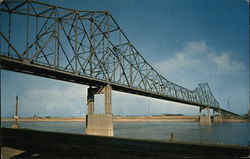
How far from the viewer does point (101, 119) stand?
1781 inches

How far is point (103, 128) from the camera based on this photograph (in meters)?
44.2

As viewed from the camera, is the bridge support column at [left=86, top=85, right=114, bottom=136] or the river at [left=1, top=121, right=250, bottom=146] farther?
the bridge support column at [left=86, top=85, right=114, bottom=136]

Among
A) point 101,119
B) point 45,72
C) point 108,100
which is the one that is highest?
point 45,72

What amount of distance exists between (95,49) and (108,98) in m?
11.9

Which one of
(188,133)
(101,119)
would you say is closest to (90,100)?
(101,119)

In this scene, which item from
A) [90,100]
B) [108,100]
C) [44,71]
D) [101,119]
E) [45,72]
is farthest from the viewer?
[90,100]

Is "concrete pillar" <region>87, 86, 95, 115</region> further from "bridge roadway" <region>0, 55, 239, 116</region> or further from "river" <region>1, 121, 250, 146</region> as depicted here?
"river" <region>1, 121, 250, 146</region>

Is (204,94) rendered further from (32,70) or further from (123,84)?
(32,70)

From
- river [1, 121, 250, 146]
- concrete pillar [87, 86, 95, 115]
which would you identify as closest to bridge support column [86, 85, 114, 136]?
concrete pillar [87, 86, 95, 115]

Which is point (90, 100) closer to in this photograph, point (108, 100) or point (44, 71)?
point (108, 100)

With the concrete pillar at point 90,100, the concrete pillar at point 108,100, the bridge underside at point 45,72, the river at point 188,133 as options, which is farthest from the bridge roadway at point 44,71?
the river at point 188,133

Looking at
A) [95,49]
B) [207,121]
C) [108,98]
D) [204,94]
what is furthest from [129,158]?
[204,94]

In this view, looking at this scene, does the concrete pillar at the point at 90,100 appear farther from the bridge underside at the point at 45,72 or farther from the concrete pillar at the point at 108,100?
the concrete pillar at the point at 108,100

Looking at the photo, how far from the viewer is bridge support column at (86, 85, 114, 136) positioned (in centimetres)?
4412
